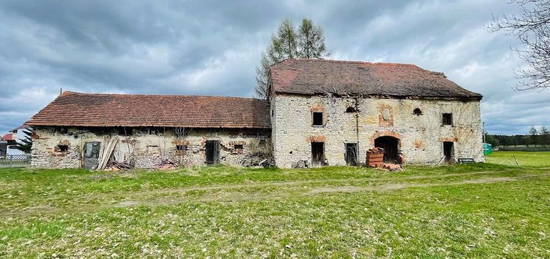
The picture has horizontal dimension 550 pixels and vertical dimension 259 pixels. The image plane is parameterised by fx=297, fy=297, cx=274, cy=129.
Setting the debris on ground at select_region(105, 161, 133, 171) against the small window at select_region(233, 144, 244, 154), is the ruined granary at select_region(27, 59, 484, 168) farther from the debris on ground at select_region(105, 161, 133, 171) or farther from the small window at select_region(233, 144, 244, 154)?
the debris on ground at select_region(105, 161, 133, 171)

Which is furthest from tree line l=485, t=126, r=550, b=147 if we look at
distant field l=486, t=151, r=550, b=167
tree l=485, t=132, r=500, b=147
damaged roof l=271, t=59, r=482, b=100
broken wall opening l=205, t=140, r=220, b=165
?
broken wall opening l=205, t=140, r=220, b=165

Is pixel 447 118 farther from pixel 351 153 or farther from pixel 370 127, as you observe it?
pixel 351 153

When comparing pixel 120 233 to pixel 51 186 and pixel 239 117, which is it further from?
pixel 239 117

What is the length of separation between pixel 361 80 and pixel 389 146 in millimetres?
5407

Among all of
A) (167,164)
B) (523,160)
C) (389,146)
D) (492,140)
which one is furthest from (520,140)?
(167,164)

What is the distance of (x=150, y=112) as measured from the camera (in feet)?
71.2

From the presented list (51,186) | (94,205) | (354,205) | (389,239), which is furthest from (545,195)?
(51,186)

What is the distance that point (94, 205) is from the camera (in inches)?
362

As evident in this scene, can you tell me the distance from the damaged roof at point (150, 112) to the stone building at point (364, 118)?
2.97 metres

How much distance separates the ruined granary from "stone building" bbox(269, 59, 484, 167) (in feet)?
0.23

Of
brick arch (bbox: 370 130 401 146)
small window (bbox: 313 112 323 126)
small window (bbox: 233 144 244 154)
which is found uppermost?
small window (bbox: 313 112 323 126)

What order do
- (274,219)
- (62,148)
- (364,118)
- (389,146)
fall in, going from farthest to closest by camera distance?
1. (389,146)
2. (364,118)
3. (62,148)
4. (274,219)

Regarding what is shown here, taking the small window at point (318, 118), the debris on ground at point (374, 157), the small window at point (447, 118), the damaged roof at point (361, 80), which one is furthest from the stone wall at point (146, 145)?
the small window at point (447, 118)

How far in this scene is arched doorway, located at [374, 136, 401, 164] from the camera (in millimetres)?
21922
